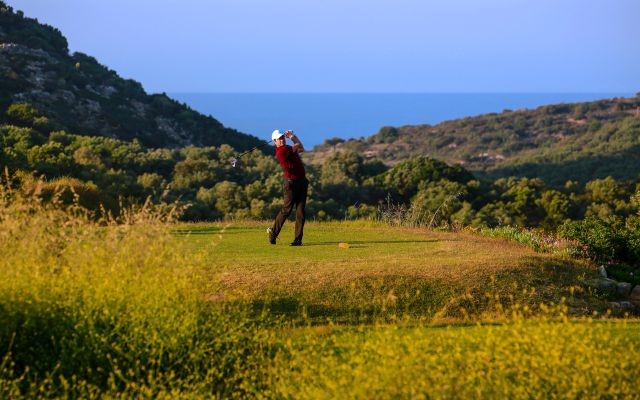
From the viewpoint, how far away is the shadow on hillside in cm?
7262

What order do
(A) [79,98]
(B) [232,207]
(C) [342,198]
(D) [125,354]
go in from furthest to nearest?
(A) [79,98] → (C) [342,198] → (B) [232,207] → (D) [125,354]

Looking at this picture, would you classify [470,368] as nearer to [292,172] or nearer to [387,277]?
[387,277]

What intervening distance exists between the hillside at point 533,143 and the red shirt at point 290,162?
55.7m

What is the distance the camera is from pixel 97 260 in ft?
38.7

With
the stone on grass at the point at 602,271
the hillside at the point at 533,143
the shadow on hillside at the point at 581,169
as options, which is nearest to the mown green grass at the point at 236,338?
the stone on grass at the point at 602,271

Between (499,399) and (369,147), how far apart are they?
101 metres

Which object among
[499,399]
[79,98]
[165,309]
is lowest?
[499,399]

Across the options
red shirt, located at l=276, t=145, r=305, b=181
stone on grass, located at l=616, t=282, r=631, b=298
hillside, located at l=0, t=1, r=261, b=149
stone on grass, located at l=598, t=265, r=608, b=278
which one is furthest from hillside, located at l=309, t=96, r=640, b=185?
red shirt, located at l=276, t=145, r=305, b=181

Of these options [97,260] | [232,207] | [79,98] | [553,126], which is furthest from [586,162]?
[97,260]

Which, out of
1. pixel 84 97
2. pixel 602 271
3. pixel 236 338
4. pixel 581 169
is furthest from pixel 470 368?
pixel 581 169

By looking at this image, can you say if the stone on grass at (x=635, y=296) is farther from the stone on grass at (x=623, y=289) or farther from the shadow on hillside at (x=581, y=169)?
the shadow on hillside at (x=581, y=169)

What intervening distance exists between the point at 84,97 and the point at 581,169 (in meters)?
40.6

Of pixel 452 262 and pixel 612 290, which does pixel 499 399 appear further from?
pixel 612 290

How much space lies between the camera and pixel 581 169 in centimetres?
7612
